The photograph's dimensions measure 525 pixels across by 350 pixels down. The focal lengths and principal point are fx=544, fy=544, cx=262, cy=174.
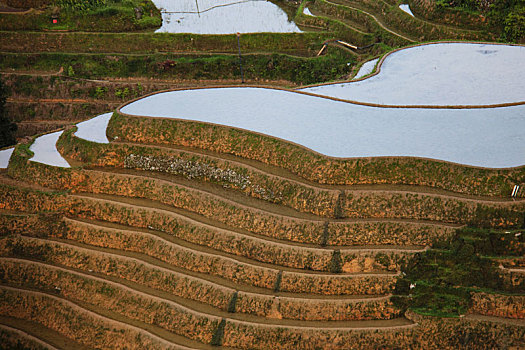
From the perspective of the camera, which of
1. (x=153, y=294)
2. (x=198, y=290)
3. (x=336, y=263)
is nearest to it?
(x=336, y=263)

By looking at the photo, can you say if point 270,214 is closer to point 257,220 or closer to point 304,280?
point 257,220

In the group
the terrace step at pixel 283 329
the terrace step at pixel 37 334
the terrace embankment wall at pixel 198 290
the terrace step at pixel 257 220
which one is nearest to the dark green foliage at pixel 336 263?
the terrace step at pixel 257 220

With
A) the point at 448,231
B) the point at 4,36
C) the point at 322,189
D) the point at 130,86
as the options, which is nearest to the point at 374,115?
the point at 322,189

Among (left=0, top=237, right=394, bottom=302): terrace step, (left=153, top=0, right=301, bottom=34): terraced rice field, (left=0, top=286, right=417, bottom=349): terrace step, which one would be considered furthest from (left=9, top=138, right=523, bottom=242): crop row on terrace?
(left=153, top=0, right=301, bottom=34): terraced rice field

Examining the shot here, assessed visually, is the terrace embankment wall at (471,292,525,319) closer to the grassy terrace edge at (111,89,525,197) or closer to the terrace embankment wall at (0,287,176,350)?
the grassy terrace edge at (111,89,525,197)

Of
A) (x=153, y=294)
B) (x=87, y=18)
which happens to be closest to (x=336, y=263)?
(x=153, y=294)
